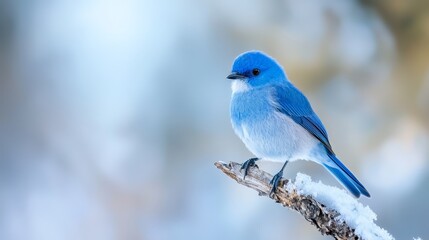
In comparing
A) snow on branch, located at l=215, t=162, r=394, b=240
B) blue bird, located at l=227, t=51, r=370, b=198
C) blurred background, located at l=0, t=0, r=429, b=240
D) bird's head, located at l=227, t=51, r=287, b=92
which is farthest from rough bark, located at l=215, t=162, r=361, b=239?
blurred background, located at l=0, t=0, r=429, b=240

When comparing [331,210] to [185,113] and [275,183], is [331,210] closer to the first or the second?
[275,183]

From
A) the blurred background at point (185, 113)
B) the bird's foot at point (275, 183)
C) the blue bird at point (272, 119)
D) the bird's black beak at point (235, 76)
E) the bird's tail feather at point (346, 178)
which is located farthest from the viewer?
the blurred background at point (185, 113)

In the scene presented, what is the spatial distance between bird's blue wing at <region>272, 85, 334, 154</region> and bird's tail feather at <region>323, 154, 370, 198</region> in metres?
0.08

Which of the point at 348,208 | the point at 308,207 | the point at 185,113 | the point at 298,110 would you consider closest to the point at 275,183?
the point at 308,207

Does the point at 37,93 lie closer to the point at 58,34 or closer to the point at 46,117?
the point at 46,117

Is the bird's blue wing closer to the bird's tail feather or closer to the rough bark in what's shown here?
the bird's tail feather

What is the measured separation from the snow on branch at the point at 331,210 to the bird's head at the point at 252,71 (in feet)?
2.81

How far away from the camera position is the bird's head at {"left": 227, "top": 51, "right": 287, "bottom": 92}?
3367 millimetres

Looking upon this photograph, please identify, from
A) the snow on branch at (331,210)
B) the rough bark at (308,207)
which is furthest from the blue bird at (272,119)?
the snow on branch at (331,210)

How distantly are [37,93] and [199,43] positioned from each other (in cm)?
137

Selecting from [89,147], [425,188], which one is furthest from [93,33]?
[425,188]

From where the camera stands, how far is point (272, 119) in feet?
10.9

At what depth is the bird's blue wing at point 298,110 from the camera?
3354mm

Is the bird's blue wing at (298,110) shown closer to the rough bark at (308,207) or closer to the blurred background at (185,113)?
the rough bark at (308,207)
